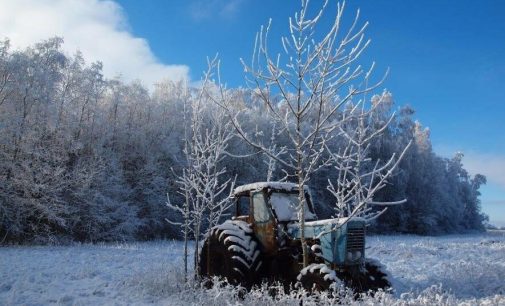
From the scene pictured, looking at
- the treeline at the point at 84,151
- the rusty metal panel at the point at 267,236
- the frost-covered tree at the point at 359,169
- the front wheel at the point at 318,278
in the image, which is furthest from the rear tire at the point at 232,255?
the treeline at the point at 84,151

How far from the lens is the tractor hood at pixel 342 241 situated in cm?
705

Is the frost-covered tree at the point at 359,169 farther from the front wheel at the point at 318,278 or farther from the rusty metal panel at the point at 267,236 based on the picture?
the rusty metal panel at the point at 267,236

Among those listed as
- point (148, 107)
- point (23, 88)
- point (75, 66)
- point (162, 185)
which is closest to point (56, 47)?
point (75, 66)

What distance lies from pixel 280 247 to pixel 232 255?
0.90 metres

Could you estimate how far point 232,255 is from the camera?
7.68 meters

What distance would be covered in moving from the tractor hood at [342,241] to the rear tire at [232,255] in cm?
117

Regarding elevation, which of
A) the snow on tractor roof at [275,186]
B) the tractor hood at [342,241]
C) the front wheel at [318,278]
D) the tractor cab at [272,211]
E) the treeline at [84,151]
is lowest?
the front wheel at [318,278]

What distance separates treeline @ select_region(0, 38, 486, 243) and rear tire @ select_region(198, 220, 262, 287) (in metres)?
6.57

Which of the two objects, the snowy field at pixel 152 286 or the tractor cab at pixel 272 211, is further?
the tractor cab at pixel 272 211

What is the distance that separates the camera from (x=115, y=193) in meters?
23.3

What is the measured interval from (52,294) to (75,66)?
18907 millimetres

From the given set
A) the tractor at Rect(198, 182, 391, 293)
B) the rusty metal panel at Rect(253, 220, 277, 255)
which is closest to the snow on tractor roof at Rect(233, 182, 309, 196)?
the tractor at Rect(198, 182, 391, 293)

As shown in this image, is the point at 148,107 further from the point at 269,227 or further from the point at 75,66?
the point at 269,227

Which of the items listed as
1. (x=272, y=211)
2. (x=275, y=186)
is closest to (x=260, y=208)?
(x=272, y=211)
